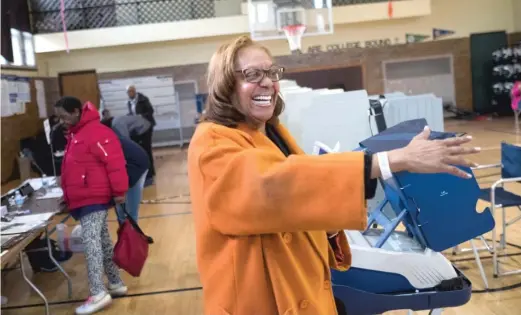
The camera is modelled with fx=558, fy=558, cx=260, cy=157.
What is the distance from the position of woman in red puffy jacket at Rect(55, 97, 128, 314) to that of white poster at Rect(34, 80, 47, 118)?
30.4 feet

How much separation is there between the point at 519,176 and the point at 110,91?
36.6 ft

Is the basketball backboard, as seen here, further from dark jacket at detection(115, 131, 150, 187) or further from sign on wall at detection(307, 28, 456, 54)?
dark jacket at detection(115, 131, 150, 187)

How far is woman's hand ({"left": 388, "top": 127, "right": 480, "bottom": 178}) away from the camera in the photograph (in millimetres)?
1078

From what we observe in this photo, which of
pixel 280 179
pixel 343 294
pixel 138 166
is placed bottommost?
pixel 343 294

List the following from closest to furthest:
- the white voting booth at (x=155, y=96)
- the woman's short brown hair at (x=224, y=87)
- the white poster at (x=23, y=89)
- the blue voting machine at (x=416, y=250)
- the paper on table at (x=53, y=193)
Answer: the woman's short brown hair at (x=224, y=87), the blue voting machine at (x=416, y=250), the paper on table at (x=53, y=193), the white poster at (x=23, y=89), the white voting booth at (x=155, y=96)

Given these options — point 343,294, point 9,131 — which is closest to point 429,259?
point 343,294

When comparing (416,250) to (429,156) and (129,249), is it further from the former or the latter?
(129,249)

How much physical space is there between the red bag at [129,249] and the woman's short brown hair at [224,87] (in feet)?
8.78

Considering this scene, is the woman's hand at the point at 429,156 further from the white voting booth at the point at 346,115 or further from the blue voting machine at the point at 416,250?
the white voting booth at the point at 346,115

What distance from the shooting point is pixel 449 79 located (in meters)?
14.2

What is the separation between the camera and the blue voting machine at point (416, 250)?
6.50ft

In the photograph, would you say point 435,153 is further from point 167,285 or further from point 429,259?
point 167,285

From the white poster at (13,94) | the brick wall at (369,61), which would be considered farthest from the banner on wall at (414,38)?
the white poster at (13,94)

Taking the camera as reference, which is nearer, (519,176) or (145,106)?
(519,176)
